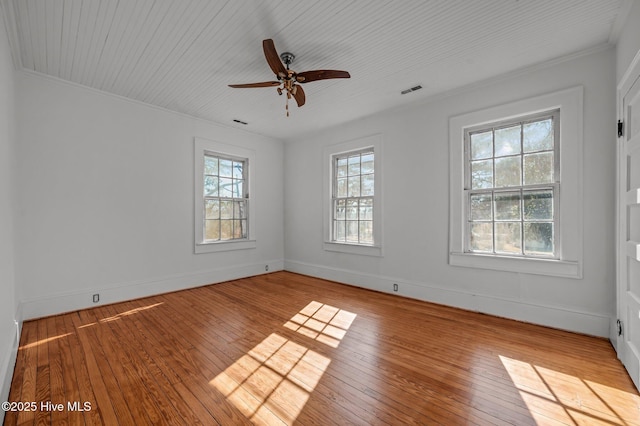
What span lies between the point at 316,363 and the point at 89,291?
125 inches

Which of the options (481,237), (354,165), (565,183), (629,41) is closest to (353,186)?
(354,165)

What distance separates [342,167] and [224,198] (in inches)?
87.5

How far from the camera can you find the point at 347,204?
4922mm

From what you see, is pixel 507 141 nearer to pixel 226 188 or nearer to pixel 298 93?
pixel 298 93

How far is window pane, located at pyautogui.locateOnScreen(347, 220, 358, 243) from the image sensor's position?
4.79m

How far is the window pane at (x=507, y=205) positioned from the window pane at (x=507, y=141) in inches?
19.3

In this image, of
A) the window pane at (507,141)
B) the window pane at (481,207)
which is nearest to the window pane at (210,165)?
the window pane at (481,207)

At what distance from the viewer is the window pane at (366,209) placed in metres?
4.57

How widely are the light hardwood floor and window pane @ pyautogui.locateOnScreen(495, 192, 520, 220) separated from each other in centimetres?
119

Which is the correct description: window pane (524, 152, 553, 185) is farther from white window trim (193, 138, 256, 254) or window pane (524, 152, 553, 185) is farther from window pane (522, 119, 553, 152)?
white window trim (193, 138, 256, 254)

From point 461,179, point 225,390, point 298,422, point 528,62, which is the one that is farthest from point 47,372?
point 528,62

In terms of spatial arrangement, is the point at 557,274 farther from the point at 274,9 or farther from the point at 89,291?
the point at 89,291

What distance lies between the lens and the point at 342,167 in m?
5.05

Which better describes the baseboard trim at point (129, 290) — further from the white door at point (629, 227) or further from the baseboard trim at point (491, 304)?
the white door at point (629, 227)
